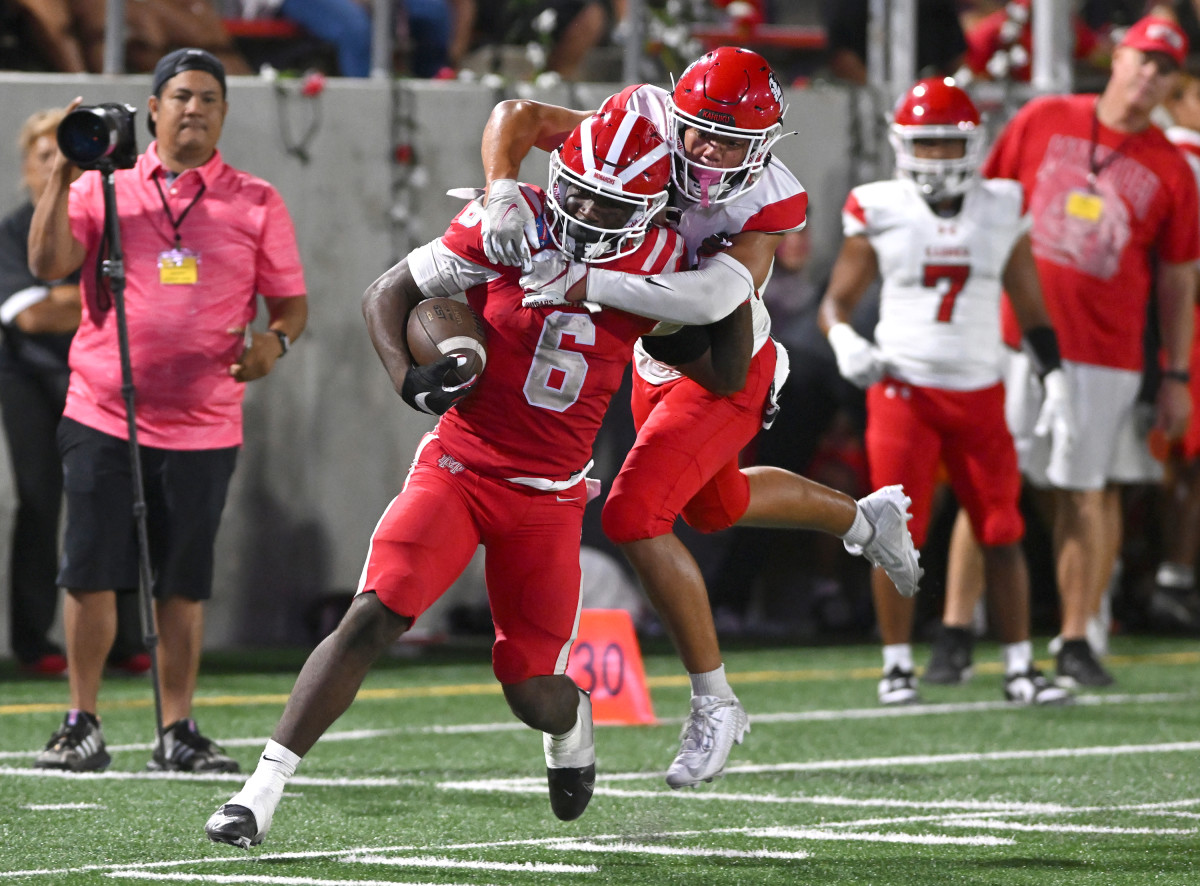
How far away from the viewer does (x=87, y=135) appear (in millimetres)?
5535

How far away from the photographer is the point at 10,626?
333 inches

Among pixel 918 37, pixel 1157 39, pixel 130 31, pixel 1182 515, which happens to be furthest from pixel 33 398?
pixel 1182 515

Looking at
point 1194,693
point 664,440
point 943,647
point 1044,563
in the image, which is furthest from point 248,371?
point 1044,563

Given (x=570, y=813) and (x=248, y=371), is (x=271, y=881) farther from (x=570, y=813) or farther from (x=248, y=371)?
(x=248, y=371)

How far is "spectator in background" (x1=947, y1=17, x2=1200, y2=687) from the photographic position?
8312 millimetres

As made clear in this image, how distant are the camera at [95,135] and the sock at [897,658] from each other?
3.40m

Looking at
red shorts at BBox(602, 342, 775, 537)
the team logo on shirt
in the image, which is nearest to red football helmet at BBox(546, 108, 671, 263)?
the team logo on shirt

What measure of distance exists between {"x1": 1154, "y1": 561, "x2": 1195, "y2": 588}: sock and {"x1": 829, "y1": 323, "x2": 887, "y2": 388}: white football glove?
336cm

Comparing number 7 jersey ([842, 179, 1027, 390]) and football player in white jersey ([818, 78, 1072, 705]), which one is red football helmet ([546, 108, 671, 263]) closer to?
football player in white jersey ([818, 78, 1072, 705])

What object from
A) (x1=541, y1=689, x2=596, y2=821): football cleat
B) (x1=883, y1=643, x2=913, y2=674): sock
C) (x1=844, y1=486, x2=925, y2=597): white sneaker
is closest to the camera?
(x1=541, y1=689, x2=596, y2=821): football cleat

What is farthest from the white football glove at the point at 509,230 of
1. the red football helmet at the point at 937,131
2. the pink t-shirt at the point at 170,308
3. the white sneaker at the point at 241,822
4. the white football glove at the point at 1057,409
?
the white football glove at the point at 1057,409

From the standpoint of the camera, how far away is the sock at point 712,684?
512 centimetres

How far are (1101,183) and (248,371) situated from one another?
4068mm

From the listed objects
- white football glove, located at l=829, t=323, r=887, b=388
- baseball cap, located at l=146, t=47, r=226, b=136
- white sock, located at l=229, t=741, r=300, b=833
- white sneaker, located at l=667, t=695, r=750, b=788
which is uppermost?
baseball cap, located at l=146, t=47, r=226, b=136
